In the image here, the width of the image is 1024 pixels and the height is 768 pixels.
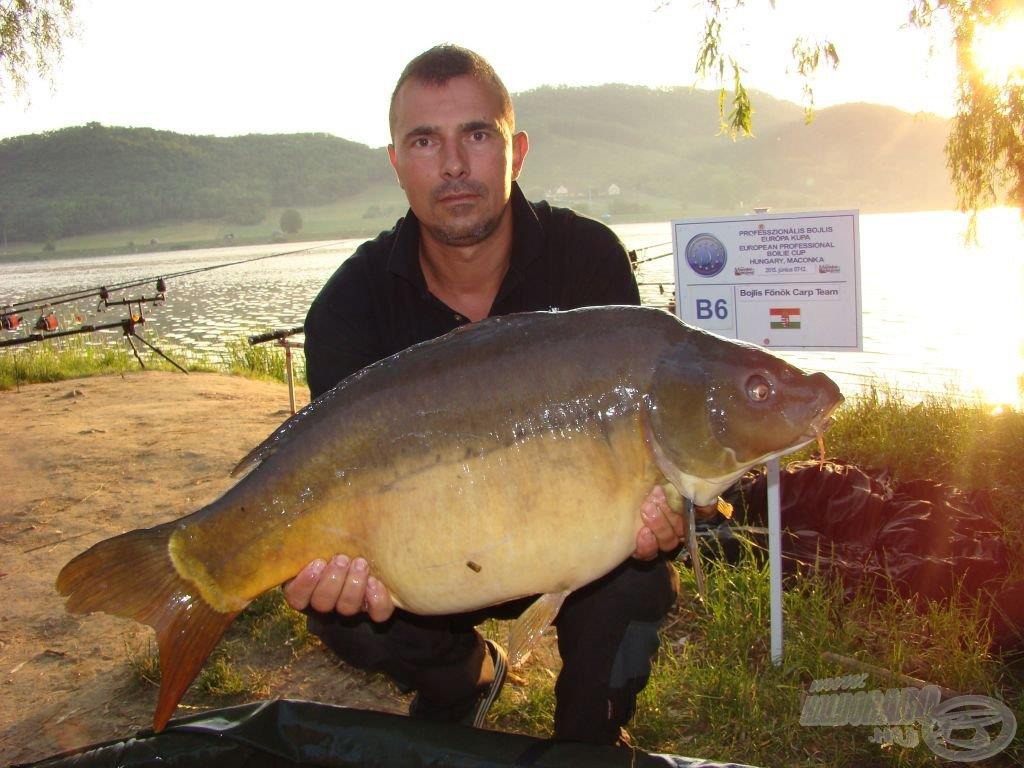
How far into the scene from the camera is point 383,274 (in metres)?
2.25

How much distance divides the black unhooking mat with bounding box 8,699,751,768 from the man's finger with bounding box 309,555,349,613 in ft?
0.77

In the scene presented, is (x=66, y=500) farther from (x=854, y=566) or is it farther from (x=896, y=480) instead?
(x=896, y=480)

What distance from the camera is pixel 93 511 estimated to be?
375cm

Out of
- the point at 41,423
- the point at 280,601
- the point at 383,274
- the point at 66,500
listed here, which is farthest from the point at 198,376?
the point at 383,274

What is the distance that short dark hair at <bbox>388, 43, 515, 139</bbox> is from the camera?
2.12m

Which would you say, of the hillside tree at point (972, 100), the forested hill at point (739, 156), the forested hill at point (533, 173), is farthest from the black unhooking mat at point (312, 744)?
the forested hill at point (739, 156)

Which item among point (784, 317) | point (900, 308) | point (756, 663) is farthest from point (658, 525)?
point (900, 308)

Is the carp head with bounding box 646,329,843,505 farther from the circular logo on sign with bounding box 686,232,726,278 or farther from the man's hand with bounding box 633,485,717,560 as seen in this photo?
the circular logo on sign with bounding box 686,232,726,278

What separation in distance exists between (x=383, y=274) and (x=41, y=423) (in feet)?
15.0

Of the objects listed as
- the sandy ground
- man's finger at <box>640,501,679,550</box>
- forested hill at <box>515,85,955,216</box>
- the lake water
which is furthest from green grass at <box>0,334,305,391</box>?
forested hill at <box>515,85,955,216</box>

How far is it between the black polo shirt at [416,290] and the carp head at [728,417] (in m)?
0.77

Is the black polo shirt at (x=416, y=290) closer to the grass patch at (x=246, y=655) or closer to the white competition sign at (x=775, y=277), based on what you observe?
the white competition sign at (x=775, y=277)

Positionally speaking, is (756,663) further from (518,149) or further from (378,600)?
(518,149)

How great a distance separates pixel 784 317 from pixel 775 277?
0.48ft
